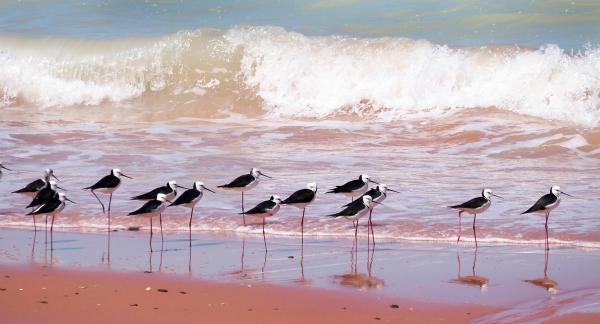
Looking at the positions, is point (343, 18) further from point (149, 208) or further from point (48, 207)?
point (48, 207)

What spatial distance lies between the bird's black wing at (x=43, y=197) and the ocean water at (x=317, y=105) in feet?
1.45

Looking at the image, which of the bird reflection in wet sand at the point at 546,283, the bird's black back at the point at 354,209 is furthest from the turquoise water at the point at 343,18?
the bird reflection in wet sand at the point at 546,283

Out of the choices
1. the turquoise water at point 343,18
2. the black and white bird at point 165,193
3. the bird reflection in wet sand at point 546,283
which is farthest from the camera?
the turquoise water at point 343,18

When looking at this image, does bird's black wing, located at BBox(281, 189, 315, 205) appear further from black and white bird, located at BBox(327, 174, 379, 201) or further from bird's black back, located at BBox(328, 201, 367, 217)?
black and white bird, located at BBox(327, 174, 379, 201)

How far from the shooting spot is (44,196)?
39.3 ft

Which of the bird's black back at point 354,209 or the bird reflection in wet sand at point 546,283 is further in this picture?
the bird's black back at point 354,209

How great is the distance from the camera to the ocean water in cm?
1345

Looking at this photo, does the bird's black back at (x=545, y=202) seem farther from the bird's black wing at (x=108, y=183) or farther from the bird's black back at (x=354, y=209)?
the bird's black wing at (x=108, y=183)

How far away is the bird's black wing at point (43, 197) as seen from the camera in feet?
38.8

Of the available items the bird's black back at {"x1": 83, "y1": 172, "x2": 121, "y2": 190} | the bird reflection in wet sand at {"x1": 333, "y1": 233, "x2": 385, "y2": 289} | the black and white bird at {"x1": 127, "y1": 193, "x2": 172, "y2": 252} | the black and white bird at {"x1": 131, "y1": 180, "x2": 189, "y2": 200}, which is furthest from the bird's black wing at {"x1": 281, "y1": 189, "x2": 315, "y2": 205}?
Result: the bird's black back at {"x1": 83, "y1": 172, "x2": 121, "y2": 190}

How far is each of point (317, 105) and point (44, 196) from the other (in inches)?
511

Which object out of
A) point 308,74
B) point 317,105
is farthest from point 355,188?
point 308,74

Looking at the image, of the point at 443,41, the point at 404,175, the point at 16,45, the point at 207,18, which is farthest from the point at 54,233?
the point at 207,18

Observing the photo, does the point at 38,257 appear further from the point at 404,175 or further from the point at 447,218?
the point at 404,175
